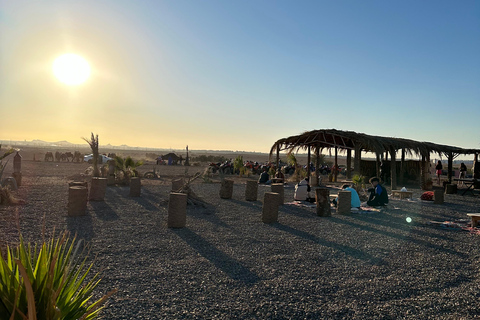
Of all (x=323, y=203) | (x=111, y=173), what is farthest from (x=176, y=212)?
(x=111, y=173)

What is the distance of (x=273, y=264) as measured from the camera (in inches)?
192

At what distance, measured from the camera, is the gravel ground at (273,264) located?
3.55 metres

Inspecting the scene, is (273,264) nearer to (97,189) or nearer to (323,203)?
(323,203)

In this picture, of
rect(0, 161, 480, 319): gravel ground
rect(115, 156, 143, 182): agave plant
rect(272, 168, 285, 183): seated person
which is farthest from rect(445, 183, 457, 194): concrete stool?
rect(115, 156, 143, 182): agave plant

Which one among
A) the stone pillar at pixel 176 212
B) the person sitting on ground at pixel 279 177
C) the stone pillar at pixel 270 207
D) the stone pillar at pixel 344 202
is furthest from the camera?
the person sitting on ground at pixel 279 177

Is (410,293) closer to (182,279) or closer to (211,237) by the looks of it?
(182,279)

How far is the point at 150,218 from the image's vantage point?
7.84 m

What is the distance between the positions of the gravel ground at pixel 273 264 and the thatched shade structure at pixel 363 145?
6.98 metres

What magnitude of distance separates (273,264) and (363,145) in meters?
13.3

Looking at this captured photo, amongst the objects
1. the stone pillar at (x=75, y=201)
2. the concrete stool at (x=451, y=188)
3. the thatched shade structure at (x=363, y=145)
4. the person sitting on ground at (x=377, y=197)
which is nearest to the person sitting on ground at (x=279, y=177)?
the thatched shade structure at (x=363, y=145)

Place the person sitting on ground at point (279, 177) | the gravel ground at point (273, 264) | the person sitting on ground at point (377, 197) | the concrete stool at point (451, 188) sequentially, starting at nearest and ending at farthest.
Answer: the gravel ground at point (273, 264)
the person sitting on ground at point (377, 197)
the person sitting on ground at point (279, 177)
the concrete stool at point (451, 188)

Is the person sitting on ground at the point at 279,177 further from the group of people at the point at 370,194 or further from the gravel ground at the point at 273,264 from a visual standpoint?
the gravel ground at the point at 273,264

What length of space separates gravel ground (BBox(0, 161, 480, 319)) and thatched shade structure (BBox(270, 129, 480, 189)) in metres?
6.98

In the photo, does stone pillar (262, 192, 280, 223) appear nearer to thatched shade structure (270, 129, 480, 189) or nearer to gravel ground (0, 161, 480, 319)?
gravel ground (0, 161, 480, 319)
